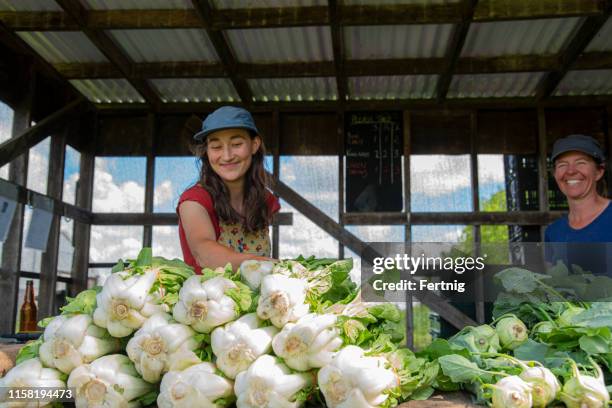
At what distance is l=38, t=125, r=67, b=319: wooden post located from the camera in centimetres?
548

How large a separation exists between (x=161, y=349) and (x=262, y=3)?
3.63m

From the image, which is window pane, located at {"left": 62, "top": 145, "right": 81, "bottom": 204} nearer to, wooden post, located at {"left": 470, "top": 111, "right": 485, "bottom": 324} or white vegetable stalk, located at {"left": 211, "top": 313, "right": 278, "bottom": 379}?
wooden post, located at {"left": 470, "top": 111, "right": 485, "bottom": 324}

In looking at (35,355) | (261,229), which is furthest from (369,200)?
(35,355)

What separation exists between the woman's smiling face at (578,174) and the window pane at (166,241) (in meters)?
4.17

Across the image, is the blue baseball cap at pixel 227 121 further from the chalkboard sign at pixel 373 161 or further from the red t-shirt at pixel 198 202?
the chalkboard sign at pixel 373 161

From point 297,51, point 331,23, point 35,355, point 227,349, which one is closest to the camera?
point 227,349

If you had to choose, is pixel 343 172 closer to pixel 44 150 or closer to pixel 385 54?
pixel 385 54

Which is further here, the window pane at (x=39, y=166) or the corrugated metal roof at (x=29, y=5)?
the window pane at (x=39, y=166)

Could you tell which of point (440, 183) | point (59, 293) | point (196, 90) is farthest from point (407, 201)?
point (59, 293)

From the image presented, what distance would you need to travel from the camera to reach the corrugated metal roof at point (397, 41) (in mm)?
4844

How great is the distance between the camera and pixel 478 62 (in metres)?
5.26

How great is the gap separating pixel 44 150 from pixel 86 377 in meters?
4.65

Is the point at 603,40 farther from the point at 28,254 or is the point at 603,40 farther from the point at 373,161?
the point at 28,254

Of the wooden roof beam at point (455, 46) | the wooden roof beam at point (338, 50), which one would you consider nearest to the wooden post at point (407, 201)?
the wooden roof beam at point (455, 46)
